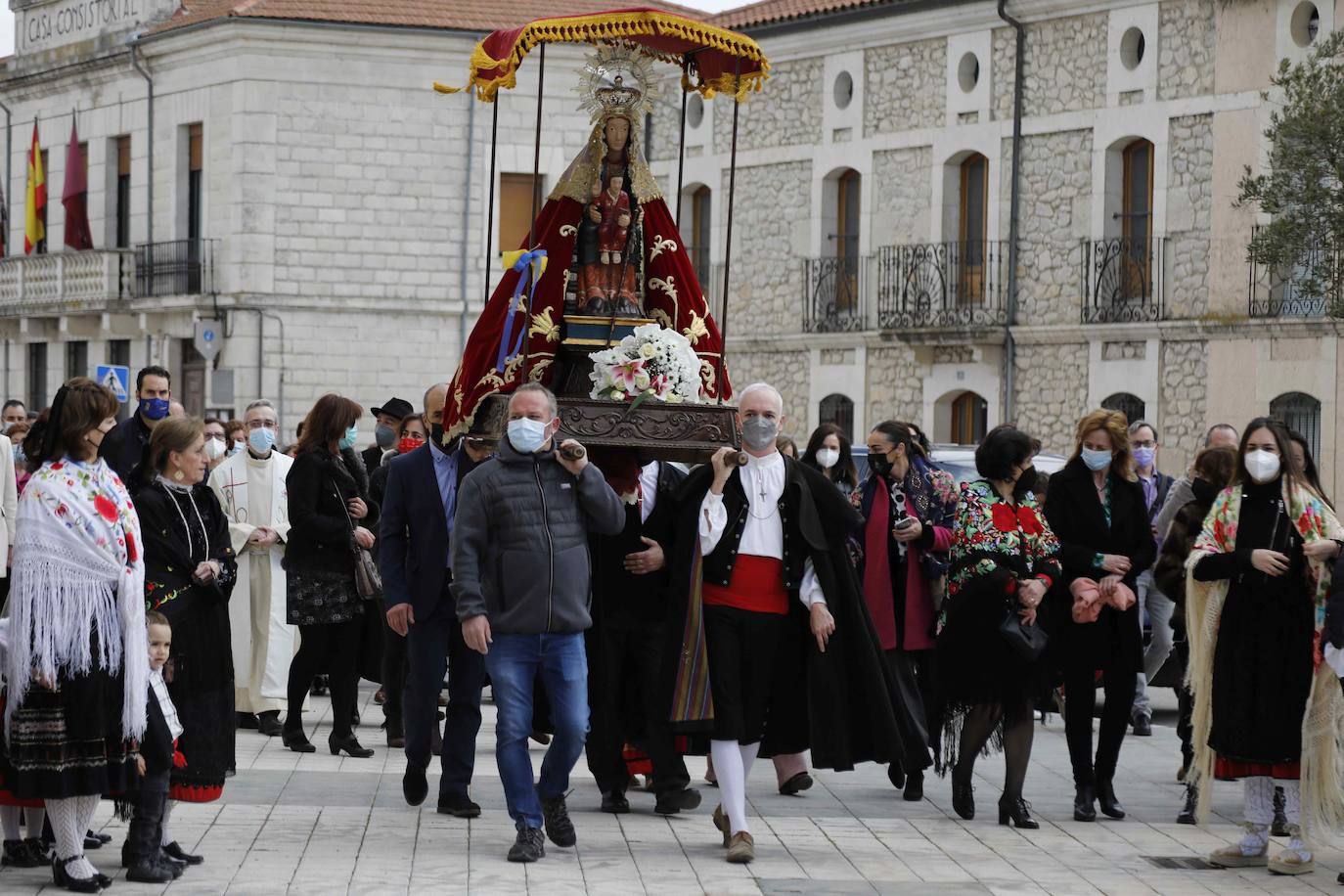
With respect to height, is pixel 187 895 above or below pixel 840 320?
below

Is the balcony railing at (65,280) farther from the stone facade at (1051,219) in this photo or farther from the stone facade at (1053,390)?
the stone facade at (1053,390)

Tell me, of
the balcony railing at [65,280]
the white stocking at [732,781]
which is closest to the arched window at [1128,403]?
the balcony railing at [65,280]

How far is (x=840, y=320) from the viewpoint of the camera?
33094 mm

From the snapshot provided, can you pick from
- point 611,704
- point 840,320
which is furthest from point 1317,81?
point 611,704

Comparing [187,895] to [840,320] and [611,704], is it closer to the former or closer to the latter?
[611,704]

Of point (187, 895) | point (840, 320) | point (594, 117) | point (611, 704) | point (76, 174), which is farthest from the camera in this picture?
point (76, 174)

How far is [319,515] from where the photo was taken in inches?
503

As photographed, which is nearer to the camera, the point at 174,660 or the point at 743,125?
the point at 174,660

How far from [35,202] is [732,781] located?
3802 centimetres

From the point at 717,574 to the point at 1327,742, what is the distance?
2.68m

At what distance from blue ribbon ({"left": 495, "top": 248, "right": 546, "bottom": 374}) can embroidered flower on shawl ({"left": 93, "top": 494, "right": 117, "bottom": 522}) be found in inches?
135

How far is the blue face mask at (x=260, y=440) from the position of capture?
13.6m

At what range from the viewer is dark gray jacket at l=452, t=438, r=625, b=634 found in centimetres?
944

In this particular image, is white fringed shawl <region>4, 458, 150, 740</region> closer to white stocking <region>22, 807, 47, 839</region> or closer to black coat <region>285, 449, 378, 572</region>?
white stocking <region>22, 807, 47, 839</region>
